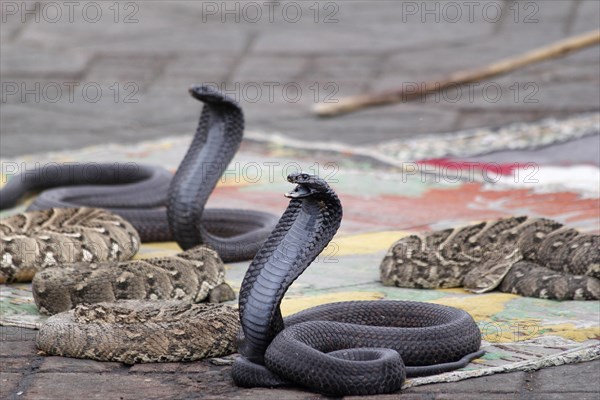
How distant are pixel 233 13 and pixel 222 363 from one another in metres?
11.8

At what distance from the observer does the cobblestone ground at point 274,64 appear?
12117 mm

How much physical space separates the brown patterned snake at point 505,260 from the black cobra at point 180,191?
→ 41.9 inches

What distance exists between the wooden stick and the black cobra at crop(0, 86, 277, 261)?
336 cm

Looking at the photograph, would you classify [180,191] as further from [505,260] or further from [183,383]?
[183,383]

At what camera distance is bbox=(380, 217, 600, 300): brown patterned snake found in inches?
251

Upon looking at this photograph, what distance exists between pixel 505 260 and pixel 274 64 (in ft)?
26.4

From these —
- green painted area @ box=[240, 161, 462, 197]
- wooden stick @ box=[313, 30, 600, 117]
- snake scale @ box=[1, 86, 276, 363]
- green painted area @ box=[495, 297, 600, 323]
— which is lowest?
green painted area @ box=[495, 297, 600, 323]

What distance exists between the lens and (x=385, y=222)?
835 centimetres

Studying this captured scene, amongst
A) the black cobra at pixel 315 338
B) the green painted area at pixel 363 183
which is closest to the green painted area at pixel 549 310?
the black cobra at pixel 315 338

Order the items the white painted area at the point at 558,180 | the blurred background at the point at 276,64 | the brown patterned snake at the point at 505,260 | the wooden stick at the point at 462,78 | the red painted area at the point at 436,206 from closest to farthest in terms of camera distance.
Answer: the brown patterned snake at the point at 505,260
the red painted area at the point at 436,206
the white painted area at the point at 558,180
the blurred background at the point at 276,64
the wooden stick at the point at 462,78

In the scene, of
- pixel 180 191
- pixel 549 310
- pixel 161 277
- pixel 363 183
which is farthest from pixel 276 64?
pixel 549 310

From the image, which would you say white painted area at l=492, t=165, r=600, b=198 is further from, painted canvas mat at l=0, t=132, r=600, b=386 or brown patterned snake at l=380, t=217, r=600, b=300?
Answer: brown patterned snake at l=380, t=217, r=600, b=300

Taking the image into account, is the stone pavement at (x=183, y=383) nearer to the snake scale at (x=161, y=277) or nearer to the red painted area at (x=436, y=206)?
the snake scale at (x=161, y=277)

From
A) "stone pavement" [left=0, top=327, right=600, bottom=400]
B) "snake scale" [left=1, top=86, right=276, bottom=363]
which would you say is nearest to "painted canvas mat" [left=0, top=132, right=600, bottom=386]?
"stone pavement" [left=0, top=327, right=600, bottom=400]
